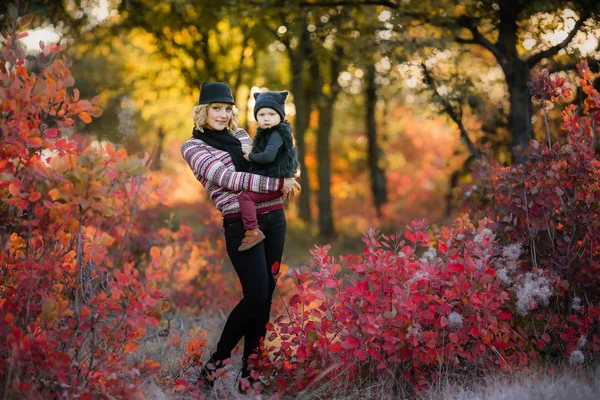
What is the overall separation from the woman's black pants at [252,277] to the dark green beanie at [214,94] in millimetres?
766

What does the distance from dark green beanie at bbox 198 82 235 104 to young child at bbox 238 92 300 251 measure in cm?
20

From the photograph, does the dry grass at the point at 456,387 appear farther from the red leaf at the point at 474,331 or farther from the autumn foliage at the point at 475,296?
the red leaf at the point at 474,331

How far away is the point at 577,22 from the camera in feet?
19.1

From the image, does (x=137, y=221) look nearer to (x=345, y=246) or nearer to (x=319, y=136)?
(x=345, y=246)

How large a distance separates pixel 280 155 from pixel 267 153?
160 millimetres

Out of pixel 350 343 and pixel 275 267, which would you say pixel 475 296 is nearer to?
pixel 350 343

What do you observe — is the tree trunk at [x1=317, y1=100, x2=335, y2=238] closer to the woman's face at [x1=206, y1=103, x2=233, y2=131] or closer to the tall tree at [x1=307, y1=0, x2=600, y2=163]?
the tall tree at [x1=307, y1=0, x2=600, y2=163]

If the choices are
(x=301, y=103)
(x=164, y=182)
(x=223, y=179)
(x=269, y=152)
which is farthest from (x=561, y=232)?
(x=301, y=103)

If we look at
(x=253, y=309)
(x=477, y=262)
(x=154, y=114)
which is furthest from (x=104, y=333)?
(x=154, y=114)

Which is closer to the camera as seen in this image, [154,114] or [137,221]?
[137,221]

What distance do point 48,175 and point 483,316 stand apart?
8.63ft

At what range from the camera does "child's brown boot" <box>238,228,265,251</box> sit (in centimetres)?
353

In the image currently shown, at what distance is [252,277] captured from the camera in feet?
11.9

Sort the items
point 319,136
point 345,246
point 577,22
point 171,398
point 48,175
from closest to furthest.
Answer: point 48,175, point 171,398, point 577,22, point 345,246, point 319,136
